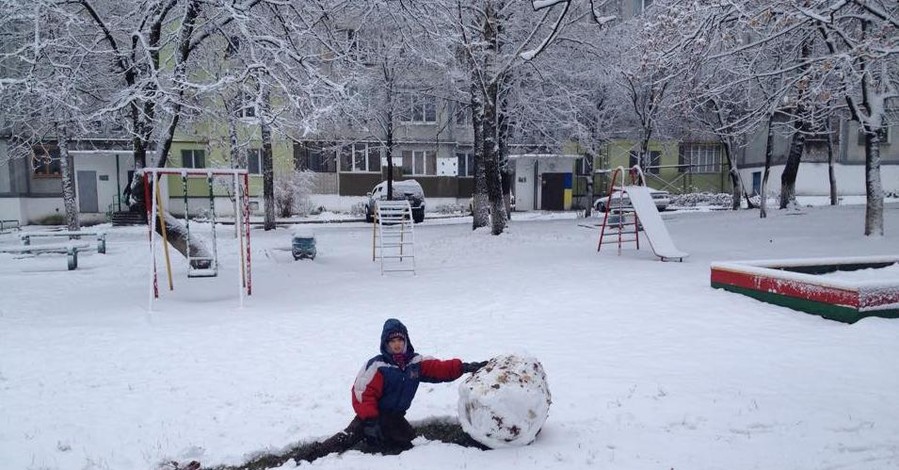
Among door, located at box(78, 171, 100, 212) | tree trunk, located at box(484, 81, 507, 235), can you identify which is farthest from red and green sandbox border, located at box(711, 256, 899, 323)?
door, located at box(78, 171, 100, 212)

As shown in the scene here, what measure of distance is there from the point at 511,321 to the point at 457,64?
12.8 metres

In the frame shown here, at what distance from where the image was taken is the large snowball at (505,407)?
4.44 metres

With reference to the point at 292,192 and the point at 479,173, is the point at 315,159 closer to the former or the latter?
the point at 292,192

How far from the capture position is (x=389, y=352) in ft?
15.4

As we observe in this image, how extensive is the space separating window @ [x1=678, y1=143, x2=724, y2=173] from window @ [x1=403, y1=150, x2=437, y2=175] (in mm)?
15444

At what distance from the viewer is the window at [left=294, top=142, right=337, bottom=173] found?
106 feet

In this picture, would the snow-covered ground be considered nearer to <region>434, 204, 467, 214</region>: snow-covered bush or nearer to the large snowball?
the large snowball

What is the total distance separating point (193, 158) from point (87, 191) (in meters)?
5.26

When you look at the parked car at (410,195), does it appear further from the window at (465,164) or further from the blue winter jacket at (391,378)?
the blue winter jacket at (391,378)

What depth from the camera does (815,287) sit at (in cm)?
822

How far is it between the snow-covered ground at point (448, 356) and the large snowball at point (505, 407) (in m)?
0.13

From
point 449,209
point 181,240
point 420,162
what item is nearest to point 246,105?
point 181,240

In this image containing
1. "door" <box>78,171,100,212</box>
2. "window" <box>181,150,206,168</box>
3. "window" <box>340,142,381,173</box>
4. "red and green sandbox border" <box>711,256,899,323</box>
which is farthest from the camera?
"window" <box>340,142,381,173</box>

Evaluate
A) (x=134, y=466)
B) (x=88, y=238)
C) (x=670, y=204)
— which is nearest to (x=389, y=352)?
(x=134, y=466)
